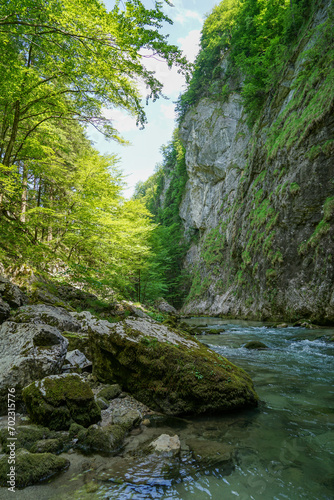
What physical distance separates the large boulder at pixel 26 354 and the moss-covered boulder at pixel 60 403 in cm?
36

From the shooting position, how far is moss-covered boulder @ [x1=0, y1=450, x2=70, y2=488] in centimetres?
187

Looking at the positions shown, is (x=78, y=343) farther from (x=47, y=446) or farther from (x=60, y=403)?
(x=47, y=446)

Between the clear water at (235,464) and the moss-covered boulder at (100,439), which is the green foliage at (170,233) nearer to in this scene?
the clear water at (235,464)

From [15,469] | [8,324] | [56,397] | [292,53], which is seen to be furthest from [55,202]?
[292,53]

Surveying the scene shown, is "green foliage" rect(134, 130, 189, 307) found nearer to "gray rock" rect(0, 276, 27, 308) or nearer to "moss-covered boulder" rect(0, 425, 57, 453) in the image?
"gray rock" rect(0, 276, 27, 308)

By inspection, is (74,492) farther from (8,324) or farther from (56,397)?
(8,324)

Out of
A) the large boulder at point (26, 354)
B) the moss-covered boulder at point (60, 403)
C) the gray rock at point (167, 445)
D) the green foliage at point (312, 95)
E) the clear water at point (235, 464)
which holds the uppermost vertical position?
the green foliage at point (312, 95)

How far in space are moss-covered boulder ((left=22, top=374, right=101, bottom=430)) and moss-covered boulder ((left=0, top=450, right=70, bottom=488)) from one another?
50 cm

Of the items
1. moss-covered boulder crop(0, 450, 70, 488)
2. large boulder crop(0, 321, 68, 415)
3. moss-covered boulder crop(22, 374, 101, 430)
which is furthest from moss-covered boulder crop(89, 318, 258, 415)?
moss-covered boulder crop(0, 450, 70, 488)

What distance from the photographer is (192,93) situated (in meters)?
35.5

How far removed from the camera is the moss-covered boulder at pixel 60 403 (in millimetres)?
2588

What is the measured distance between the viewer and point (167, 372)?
3547 millimetres

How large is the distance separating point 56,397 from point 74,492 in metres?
1.00

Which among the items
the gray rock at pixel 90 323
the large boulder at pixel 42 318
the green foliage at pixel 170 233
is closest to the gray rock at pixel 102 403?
the gray rock at pixel 90 323
